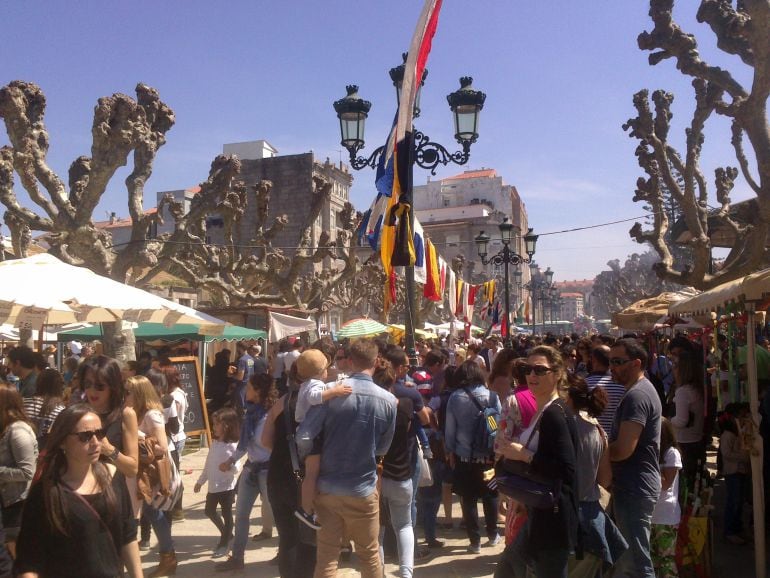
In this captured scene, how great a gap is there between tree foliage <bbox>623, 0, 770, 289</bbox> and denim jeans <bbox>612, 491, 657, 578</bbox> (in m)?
7.44

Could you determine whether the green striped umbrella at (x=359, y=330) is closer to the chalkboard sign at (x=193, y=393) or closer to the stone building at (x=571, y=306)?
the chalkboard sign at (x=193, y=393)

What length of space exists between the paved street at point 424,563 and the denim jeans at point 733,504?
0.54ft

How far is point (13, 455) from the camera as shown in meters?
3.72

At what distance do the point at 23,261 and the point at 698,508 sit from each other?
7083 mm

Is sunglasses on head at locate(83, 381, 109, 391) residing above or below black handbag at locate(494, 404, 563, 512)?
above

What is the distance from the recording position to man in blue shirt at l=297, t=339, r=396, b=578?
3943mm

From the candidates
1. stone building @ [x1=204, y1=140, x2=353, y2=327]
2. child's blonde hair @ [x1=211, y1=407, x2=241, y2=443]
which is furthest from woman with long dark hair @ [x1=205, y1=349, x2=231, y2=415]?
stone building @ [x1=204, y1=140, x2=353, y2=327]

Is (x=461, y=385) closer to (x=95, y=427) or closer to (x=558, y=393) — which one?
(x=558, y=393)

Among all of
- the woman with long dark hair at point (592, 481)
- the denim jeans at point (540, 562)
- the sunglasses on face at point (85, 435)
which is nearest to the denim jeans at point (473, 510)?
the woman with long dark hair at point (592, 481)

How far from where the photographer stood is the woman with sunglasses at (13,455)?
3.71 meters

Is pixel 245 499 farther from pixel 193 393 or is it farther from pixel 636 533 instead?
pixel 193 393

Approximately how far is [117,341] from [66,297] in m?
5.58

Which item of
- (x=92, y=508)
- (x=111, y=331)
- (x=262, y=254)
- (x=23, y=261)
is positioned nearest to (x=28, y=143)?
(x=111, y=331)

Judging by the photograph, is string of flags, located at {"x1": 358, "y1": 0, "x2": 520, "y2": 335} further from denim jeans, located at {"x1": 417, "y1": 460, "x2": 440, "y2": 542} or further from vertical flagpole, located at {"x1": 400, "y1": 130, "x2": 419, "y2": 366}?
denim jeans, located at {"x1": 417, "y1": 460, "x2": 440, "y2": 542}
